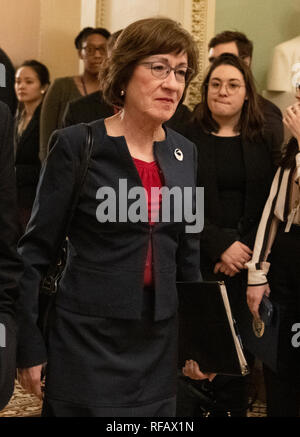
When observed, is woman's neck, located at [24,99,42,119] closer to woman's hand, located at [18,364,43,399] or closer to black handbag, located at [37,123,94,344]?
black handbag, located at [37,123,94,344]

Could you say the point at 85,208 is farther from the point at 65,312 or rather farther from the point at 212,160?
the point at 212,160

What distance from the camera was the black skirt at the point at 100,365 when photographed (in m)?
2.63

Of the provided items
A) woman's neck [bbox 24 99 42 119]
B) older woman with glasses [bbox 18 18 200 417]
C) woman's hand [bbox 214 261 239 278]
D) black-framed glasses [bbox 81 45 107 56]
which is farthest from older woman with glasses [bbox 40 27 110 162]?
older woman with glasses [bbox 18 18 200 417]

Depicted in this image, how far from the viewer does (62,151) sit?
262cm

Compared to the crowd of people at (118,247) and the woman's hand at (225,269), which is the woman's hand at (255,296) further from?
the crowd of people at (118,247)

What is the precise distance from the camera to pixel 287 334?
423cm

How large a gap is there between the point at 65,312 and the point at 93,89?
333 centimetres

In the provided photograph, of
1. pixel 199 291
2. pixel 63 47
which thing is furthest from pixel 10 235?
pixel 63 47

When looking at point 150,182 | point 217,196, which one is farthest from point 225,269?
point 150,182

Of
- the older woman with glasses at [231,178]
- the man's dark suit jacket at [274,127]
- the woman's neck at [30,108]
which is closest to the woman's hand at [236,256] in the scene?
the older woman with glasses at [231,178]

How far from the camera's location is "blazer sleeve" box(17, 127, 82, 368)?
2.59m

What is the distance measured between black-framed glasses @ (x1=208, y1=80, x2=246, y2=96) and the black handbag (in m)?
1.92

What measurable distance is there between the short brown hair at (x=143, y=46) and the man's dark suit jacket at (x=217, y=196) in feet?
5.02

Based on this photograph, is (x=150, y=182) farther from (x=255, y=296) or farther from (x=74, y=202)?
(x=255, y=296)
